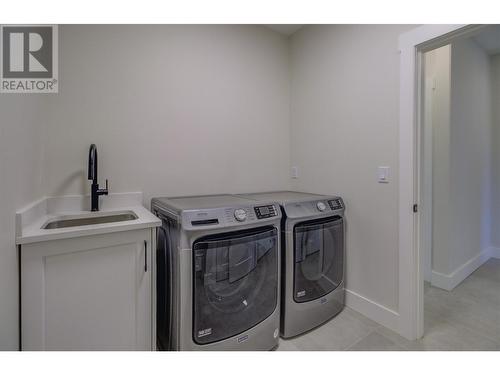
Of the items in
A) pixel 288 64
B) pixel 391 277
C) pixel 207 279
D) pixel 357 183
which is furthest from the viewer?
pixel 288 64

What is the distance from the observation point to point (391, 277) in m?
1.79

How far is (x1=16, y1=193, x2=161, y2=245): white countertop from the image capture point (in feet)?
3.50

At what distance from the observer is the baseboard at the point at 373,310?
1764mm

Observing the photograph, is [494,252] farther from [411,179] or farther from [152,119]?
[152,119]

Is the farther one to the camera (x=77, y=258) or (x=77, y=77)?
(x=77, y=77)

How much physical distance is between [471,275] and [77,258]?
3.55 metres

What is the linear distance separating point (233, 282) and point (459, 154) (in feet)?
8.41

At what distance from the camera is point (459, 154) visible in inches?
98.1

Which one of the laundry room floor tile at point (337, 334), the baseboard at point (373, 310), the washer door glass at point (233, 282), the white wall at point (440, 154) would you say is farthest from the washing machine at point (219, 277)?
the white wall at point (440, 154)

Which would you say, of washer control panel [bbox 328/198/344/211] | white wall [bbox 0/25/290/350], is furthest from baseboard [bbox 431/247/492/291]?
white wall [bbox 0/25/290/350]

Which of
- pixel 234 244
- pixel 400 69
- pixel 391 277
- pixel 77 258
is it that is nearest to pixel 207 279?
pixel 234 244

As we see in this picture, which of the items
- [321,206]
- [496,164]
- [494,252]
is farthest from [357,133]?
[494,252]

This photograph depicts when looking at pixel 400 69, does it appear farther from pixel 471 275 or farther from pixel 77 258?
pixel 471 275

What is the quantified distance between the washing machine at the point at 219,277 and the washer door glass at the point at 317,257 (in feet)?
0.64
